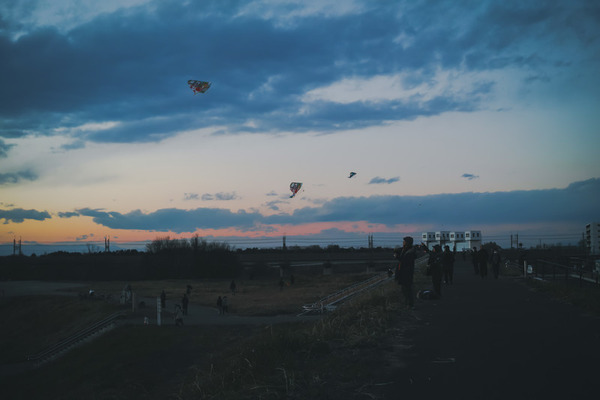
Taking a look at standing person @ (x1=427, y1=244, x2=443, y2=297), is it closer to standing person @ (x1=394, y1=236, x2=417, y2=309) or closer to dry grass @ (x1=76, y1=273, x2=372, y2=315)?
standing person @ (x1=394, y1=236, x2=417, y2=309)

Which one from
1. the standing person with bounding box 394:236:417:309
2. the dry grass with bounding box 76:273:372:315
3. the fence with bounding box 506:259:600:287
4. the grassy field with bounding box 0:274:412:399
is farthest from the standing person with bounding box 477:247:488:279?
the dry grass with bounding box 76:273:372:315

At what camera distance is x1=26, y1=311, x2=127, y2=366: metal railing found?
34.6 m

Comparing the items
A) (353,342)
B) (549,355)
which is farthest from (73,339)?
(549,355)

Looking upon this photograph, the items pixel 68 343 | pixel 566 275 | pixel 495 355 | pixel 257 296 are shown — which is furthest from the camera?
pixel 257 296

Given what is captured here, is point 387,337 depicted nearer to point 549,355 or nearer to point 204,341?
point 549,355

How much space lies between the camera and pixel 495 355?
756 cm

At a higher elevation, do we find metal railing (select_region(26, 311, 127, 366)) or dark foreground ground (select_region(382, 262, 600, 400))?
dark foreground ground (select_region(382, 262, 600, 400))

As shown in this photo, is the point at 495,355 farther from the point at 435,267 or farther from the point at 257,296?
the point at 257,296

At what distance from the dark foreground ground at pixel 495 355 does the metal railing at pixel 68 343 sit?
3046cm

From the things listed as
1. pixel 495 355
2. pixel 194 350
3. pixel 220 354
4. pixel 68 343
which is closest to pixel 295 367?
pixel 495 355

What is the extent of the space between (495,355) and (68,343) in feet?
118

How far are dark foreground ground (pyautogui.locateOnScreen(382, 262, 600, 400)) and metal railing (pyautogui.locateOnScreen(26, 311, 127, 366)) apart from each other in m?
30.5

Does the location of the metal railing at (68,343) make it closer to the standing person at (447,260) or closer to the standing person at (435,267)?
the standing person at (447,260)

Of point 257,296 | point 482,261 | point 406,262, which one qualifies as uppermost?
point 406,262
